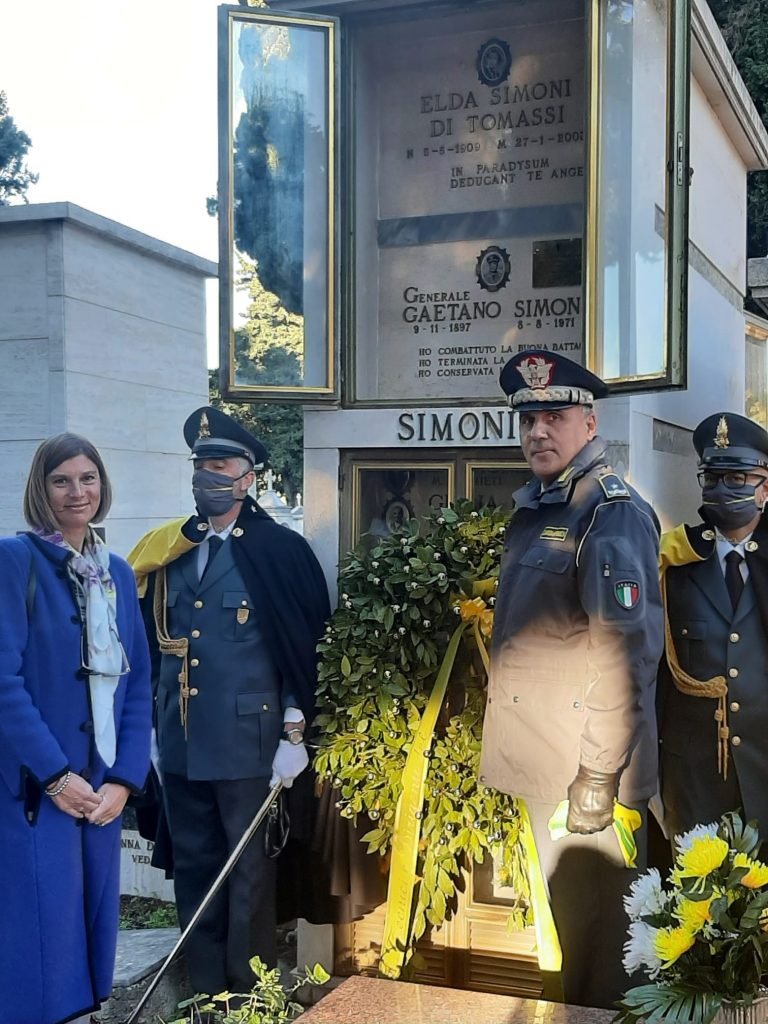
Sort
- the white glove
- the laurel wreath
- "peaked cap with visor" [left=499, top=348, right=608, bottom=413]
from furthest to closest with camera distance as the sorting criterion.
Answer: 1. the white glove
2. the laurel wreath
3. "peaked cap with visor" [left=499, top=348, right=608, bottom=413]

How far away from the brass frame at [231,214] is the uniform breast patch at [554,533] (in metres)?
1.42

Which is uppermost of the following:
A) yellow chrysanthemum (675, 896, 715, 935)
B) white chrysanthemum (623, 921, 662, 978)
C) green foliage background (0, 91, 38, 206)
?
green foliage background (0, 91, 38, 206)

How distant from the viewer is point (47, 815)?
137 inches

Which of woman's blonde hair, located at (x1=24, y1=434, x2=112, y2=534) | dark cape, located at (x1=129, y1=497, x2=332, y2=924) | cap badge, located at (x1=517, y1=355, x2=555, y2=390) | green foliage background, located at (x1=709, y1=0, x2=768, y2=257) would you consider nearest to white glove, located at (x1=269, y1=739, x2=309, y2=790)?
dark cape, located at (x1=129, y1=497, x2=332, y2=924)

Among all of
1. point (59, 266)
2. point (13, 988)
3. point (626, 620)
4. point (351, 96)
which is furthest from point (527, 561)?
point (59, 266)

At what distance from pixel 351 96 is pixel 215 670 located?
260 centimetres

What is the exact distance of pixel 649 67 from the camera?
13.1 feet

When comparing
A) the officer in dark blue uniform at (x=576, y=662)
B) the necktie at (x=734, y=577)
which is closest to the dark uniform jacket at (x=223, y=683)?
the officer in dark blue uniform at (x=576, y=662)

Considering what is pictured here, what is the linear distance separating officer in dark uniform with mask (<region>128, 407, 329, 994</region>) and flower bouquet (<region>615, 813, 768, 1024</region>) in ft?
6.83

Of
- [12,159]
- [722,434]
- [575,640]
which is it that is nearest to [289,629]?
[575,640]

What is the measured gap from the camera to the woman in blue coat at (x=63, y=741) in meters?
3.42

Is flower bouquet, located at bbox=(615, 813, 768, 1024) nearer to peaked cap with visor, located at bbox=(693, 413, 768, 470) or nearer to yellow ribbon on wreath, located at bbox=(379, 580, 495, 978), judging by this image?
yellow ribbon on wreath, located at bbox=(379, 580, 495, 978)

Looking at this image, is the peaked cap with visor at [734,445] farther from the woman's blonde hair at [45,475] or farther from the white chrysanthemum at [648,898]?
the woman's blonde hair at [45,475]

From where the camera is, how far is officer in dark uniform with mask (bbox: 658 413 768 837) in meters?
3.68
